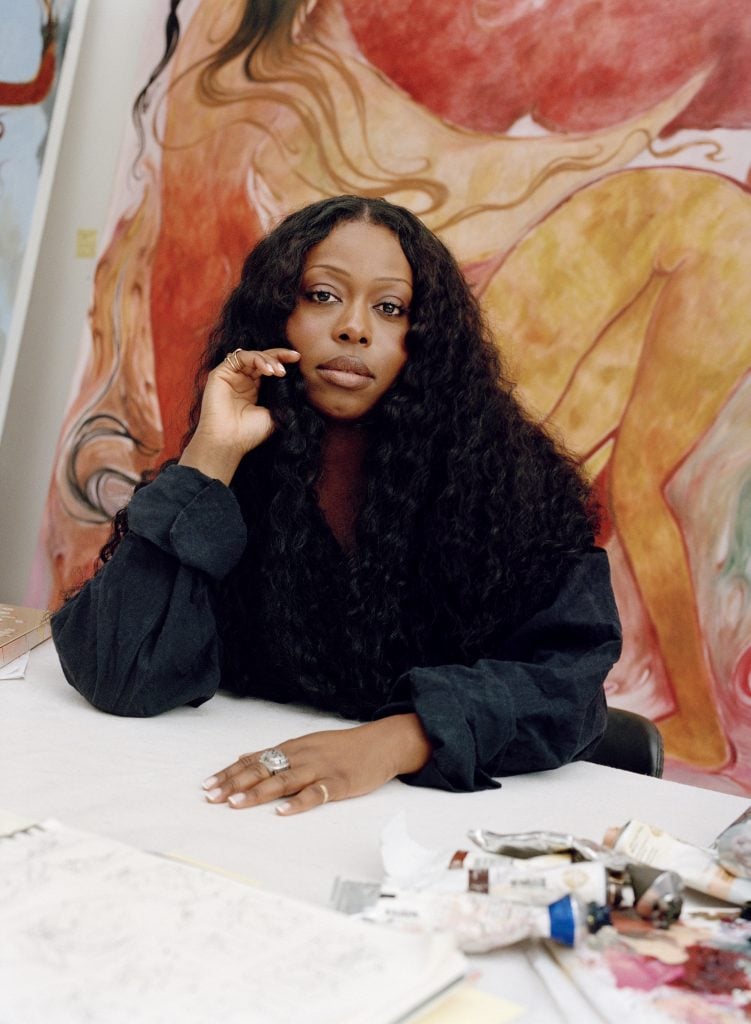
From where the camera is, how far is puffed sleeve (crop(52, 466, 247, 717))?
1200mm

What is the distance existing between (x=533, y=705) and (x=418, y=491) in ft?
1.07


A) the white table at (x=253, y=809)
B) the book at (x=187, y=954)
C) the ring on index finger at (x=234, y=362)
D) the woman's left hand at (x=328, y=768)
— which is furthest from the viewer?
the ring on index finger at (x=234, y=362)

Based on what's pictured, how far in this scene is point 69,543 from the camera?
2.63m

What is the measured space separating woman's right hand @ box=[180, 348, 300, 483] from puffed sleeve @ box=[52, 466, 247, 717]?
4 cm

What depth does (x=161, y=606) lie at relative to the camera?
1.24 metres

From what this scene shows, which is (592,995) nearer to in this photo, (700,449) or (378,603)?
(378,603)

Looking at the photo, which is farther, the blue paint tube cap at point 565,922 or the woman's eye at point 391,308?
the woman's eye at point 391,308

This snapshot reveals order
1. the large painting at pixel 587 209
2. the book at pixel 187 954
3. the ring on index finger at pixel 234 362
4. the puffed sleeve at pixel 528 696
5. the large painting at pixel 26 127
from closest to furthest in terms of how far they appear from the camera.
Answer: the book at pixel 187 954 < the puffed sleeve at pixel 528 696 < the ring on index finger at pixel 234 362 < the large painting at pixel 587 209 < the large painting at pixel 26 127

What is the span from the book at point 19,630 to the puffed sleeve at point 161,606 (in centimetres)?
16

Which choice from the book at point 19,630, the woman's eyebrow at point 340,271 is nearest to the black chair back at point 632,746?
the woman's eyebrow at point 340,271

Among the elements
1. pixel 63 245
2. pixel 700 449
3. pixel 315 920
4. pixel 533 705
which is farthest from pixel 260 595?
pixel 63 245

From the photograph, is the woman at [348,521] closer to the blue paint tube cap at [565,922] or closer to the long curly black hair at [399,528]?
the long curly black hair at [399,528]

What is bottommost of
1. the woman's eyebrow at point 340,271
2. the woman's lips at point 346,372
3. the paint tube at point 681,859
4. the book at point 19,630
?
the book at point 19,630

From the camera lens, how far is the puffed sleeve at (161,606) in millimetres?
1200
